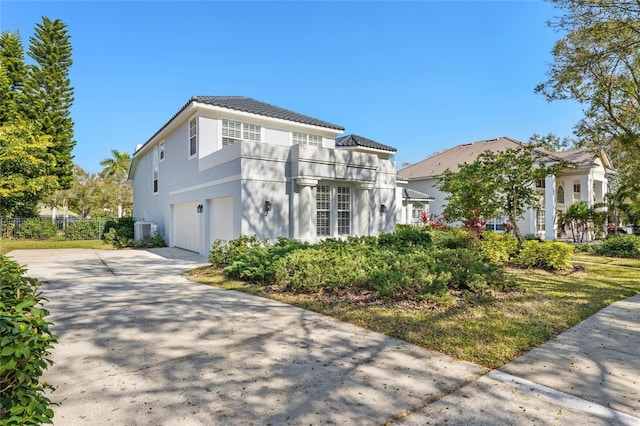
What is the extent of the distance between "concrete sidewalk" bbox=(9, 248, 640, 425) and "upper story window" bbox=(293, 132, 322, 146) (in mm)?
11234

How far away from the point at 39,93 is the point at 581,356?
3060 centimetres

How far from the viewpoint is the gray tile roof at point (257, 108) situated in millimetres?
13344

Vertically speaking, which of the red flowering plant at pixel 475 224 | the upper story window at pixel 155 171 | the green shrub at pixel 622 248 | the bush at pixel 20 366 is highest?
the upper story window at pixel 155 171

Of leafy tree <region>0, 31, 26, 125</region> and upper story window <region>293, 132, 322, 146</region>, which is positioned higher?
leafy tree <region>0, 31, 26, 125</region>

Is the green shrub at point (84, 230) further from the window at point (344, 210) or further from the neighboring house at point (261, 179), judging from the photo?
the window at point (344, 210)

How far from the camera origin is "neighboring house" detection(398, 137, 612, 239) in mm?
22484

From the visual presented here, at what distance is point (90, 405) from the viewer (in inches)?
115

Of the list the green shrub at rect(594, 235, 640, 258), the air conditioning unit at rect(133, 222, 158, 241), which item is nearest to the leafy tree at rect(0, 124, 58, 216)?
the air conditioning unit at rect(133, 222, 158, 241)

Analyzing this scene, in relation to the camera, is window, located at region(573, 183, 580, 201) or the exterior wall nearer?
the exterior wall

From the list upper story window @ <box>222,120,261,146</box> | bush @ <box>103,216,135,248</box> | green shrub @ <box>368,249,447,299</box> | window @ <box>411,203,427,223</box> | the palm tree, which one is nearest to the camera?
green shrub @ <box>368,249,447,299</box>

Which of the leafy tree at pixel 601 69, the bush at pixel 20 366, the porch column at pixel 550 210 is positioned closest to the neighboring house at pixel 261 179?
the leafy tree at pixel 601 69

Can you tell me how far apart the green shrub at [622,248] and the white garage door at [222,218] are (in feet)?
50.3

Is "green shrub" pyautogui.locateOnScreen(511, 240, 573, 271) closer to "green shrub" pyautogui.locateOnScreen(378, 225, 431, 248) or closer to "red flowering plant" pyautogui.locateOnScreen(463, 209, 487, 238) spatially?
"red flowering plant" pyautogui.locateOnScreen(463, 209, 487, 238)

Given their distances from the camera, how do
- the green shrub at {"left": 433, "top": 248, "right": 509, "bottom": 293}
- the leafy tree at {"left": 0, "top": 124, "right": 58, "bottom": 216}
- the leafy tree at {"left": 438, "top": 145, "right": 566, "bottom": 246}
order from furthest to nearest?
the leafy tree at {"left": 0, "top": 124, "right": 58, "bottom": 216}
the leafy tree at {"left": 438, "top": 145, "right": 566, "bottom": 246}
the green shrub at {"left": 433, "top": 248, "right": 509, "bottom": 293}
